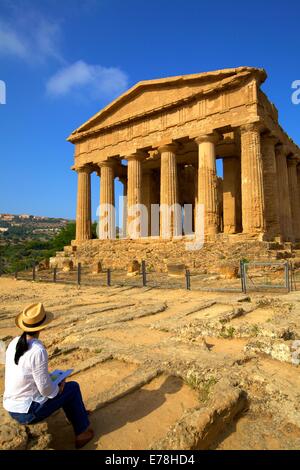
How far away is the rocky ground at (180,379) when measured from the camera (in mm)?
2814

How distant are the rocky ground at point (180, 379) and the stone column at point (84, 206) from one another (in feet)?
65.5

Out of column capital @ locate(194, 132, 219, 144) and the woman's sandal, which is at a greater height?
column capital @ locate(194, 132, 219, 144)

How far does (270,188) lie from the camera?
2031cm

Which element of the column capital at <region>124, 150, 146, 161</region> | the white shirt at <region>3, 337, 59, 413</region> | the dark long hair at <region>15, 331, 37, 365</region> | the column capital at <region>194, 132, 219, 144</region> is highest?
the column capital at <region>124, 150, 146, 161</region>

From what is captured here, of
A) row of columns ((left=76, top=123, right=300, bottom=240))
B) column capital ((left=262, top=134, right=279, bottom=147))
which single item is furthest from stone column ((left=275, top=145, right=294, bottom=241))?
column capital ((left=262, top=134, right=279, bottom=147))

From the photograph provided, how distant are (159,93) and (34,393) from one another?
2355 cm

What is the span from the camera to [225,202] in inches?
990

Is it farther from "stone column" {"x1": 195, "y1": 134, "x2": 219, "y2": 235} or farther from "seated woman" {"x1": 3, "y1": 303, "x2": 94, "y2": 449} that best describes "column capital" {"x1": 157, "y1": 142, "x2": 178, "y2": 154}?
"seated woman" {"x1": 3, "y1": 303, "x2": 94, "y2": 449}

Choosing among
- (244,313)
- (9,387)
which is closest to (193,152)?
(244,313)

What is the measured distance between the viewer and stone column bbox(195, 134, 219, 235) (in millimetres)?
19969

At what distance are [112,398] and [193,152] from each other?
24457 mm

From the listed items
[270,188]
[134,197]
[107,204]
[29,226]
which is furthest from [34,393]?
[29,226]

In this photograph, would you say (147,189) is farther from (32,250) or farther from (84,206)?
(32,250)

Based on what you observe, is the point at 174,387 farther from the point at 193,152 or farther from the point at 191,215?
the point at 191,215
